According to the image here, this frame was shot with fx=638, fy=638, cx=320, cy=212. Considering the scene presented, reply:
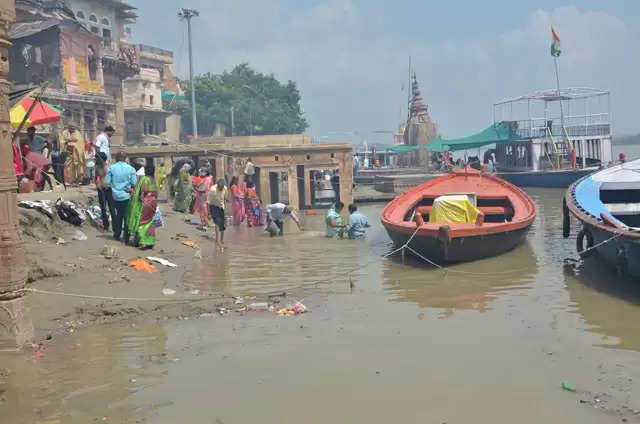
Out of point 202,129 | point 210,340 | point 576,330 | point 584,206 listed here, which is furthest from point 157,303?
point 202,129

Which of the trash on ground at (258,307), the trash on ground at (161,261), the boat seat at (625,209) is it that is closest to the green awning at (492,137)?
the boat seat at (625,209)

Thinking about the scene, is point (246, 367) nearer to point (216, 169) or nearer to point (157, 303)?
point (157, 303)

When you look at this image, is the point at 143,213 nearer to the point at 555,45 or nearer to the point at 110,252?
the point at 110,252

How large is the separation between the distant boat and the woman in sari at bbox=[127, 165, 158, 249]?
7041 mm

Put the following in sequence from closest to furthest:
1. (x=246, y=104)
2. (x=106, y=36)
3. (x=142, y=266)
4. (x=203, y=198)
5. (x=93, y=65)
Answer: (x=142, y=266)
(x=203, y=198)
(x=93, y=65)
(x=106, y=36)
(x=246, y=104)

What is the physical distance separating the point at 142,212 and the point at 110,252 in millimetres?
1164

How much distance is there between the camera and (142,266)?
955cm

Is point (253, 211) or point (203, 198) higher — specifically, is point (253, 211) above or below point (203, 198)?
below

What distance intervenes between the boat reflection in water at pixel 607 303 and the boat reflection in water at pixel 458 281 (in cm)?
82

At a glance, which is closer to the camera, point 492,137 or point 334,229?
point 334,229

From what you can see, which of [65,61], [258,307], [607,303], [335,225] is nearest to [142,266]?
[258,307]

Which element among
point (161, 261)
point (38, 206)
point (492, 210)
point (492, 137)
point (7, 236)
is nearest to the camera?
point (7, 236)

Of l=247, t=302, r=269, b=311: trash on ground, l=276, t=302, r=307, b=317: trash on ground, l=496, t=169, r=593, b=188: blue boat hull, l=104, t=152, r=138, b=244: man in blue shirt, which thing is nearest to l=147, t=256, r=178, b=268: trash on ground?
l=104, t=152, r=138, b=244: man in blue shirt

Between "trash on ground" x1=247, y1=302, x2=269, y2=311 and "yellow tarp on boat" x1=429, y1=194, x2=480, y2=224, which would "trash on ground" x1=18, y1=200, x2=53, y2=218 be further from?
"yellow tarp on boat" x1=429, y1=194, x2=480, y2=224
